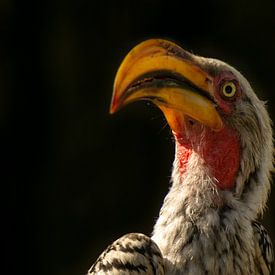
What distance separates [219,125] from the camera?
535 centimetres

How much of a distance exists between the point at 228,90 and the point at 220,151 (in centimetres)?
32

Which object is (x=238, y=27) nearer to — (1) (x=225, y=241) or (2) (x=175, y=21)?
(2) (x=175, y=21)

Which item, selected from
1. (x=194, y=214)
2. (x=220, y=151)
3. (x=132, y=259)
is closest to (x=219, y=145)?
(x=220, y=151)

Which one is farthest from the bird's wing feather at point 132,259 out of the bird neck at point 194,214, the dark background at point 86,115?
the dark background at point 86,115

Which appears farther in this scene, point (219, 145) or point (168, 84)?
point (219, 145)

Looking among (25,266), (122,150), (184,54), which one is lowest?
(25,266)

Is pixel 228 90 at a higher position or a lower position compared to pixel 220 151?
higher

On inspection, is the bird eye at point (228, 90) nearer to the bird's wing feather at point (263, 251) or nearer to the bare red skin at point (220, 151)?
the bare red skin at point (220, 151)

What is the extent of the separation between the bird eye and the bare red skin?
16cm

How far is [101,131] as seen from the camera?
11.1m

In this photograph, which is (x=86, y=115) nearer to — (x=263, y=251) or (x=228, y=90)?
(x=228, y=90)

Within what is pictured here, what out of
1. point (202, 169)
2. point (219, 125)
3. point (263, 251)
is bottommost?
point (263, 251)

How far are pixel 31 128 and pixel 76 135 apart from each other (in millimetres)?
554

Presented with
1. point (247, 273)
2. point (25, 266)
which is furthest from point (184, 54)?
point (25, 266)
